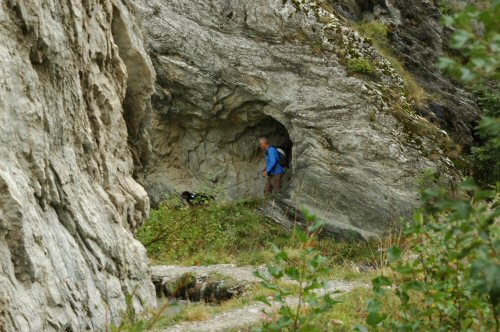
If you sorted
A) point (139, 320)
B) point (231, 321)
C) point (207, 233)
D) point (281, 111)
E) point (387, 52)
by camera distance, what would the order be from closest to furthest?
point (139, 320) → point (231, 321) → point (207, 233) → point (281, 111) → point (387, 52)

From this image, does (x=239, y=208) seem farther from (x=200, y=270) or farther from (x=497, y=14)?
(x=497, y=14)

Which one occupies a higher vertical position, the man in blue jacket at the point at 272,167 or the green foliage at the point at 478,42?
the green foliage at the point at 478,42

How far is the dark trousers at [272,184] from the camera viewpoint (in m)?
19.9

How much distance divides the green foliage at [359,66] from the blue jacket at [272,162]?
122 inches

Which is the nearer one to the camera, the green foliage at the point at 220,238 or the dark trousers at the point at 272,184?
the green foliage at the point at 220,238

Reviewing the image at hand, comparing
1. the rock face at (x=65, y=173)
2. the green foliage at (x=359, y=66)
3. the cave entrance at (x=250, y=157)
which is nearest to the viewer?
the rock face at (x=65, y=173)

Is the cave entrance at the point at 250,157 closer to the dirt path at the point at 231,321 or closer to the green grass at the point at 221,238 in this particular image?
the green grass at the point at 221,238

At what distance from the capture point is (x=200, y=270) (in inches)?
572

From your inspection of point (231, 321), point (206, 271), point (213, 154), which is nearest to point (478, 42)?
point (231, 321)

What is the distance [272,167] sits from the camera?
64.5 feet

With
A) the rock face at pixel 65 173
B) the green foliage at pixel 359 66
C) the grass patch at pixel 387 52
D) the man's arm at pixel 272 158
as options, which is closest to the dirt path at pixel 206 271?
the rock face at pixel 65 173

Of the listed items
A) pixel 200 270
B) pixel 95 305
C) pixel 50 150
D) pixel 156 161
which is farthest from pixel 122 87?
pixel 156 161

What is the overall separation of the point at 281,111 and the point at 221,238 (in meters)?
3.98

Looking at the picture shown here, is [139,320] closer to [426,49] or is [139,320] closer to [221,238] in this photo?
[221,238]
